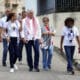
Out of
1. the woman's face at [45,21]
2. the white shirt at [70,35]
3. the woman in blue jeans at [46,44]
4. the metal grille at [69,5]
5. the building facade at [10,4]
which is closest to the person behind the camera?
the white shirt at [70,35]

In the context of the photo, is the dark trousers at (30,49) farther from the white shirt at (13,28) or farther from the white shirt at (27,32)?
the white shirt at (13,28)

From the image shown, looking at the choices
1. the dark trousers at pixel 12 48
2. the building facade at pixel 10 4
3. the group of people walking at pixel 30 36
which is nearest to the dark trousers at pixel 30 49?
the group of people walking at pixel 30 36

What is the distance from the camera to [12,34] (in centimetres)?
1503

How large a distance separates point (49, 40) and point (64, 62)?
211 cm

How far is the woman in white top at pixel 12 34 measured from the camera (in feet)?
49.1

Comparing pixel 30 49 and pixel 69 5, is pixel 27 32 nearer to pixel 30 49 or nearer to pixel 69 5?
pixel 30 49

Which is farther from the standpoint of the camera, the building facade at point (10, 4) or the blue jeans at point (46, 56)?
the building facade at point (10, 4)

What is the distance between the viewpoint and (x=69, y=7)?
29.3m

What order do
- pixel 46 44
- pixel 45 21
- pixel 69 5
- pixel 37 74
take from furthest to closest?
pixel 69 5
pixel 46 44
pixel 45 21
pixel 37 74

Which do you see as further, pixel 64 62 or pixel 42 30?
pixel 64 62

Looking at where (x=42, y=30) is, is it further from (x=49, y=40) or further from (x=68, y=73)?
(x=68, y=73)

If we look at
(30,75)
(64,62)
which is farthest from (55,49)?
(30,75)

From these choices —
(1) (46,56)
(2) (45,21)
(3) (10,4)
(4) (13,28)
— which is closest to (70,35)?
(2) (45,21)

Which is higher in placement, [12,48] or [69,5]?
[69,5]
